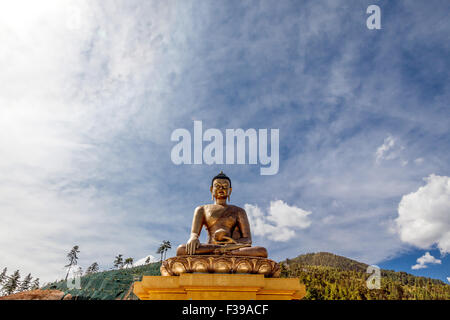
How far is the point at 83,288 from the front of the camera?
3272 centimetres

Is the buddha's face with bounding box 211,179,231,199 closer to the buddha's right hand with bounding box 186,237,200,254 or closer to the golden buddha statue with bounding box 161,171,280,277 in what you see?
the golden buddha statue with bounding box 161,171,280,277

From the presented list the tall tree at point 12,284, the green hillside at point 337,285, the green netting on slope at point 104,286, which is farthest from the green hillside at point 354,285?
the tall tree at point 12,284

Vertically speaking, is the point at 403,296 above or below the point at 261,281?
below

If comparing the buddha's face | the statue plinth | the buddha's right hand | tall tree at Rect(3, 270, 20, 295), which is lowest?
tall tree at Rect(3, 270, 20, 295)

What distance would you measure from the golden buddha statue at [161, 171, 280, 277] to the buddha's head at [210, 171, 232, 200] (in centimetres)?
30

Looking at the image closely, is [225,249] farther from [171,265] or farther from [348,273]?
[348,273]

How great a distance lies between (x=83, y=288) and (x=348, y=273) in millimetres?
27793

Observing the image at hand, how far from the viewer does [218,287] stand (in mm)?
5285

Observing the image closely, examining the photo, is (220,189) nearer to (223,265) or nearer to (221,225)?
(221,225)

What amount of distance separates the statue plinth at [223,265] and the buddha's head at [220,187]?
2982 mm

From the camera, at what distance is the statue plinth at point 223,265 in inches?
226

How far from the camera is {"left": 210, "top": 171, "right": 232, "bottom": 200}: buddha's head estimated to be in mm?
8727

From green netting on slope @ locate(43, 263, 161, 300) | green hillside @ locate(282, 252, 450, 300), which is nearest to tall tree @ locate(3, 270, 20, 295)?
green netting on slope @ locate(43, 263, 161, 300)
